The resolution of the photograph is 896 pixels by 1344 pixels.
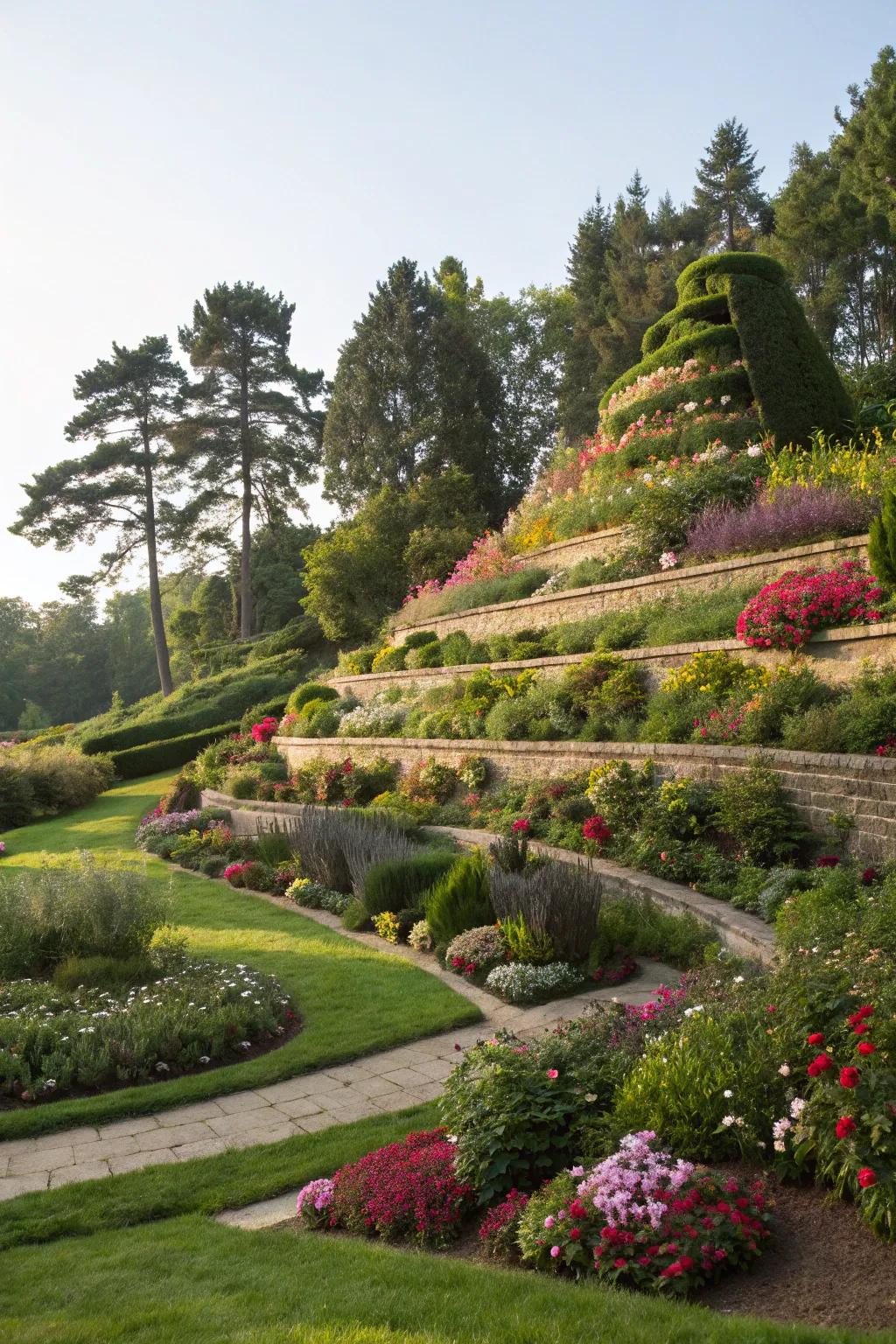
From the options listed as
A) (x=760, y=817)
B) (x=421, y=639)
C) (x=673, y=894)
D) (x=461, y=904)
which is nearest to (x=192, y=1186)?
(x=461, y=904)

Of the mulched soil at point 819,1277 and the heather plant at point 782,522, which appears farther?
the heather plant at point 782,522

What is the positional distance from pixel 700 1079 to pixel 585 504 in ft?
39.5

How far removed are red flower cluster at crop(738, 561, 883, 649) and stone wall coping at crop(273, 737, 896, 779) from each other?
1157 millimetres

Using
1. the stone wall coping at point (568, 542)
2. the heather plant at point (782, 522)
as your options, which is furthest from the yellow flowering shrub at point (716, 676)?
the stone wall coping at point (568, 542)

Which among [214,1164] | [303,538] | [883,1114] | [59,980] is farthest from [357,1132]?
[303,538]

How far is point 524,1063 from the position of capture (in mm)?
3787

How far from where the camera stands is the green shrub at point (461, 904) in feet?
24.0

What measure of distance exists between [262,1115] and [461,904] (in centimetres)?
284

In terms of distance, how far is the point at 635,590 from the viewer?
444 inches

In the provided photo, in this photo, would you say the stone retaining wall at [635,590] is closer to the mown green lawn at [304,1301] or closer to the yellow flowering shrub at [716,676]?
the yellow flowering shrub at [716,676]

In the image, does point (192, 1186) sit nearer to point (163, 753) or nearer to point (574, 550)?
point (574, 550)

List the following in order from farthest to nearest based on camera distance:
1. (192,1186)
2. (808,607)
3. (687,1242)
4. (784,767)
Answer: (808,607) < (784,767) < (192,1186) < (687,1242)

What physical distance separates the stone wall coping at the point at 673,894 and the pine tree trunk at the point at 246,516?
24603 millimetres

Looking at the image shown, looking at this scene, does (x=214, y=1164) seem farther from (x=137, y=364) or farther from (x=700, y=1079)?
(x=137, y=364)
